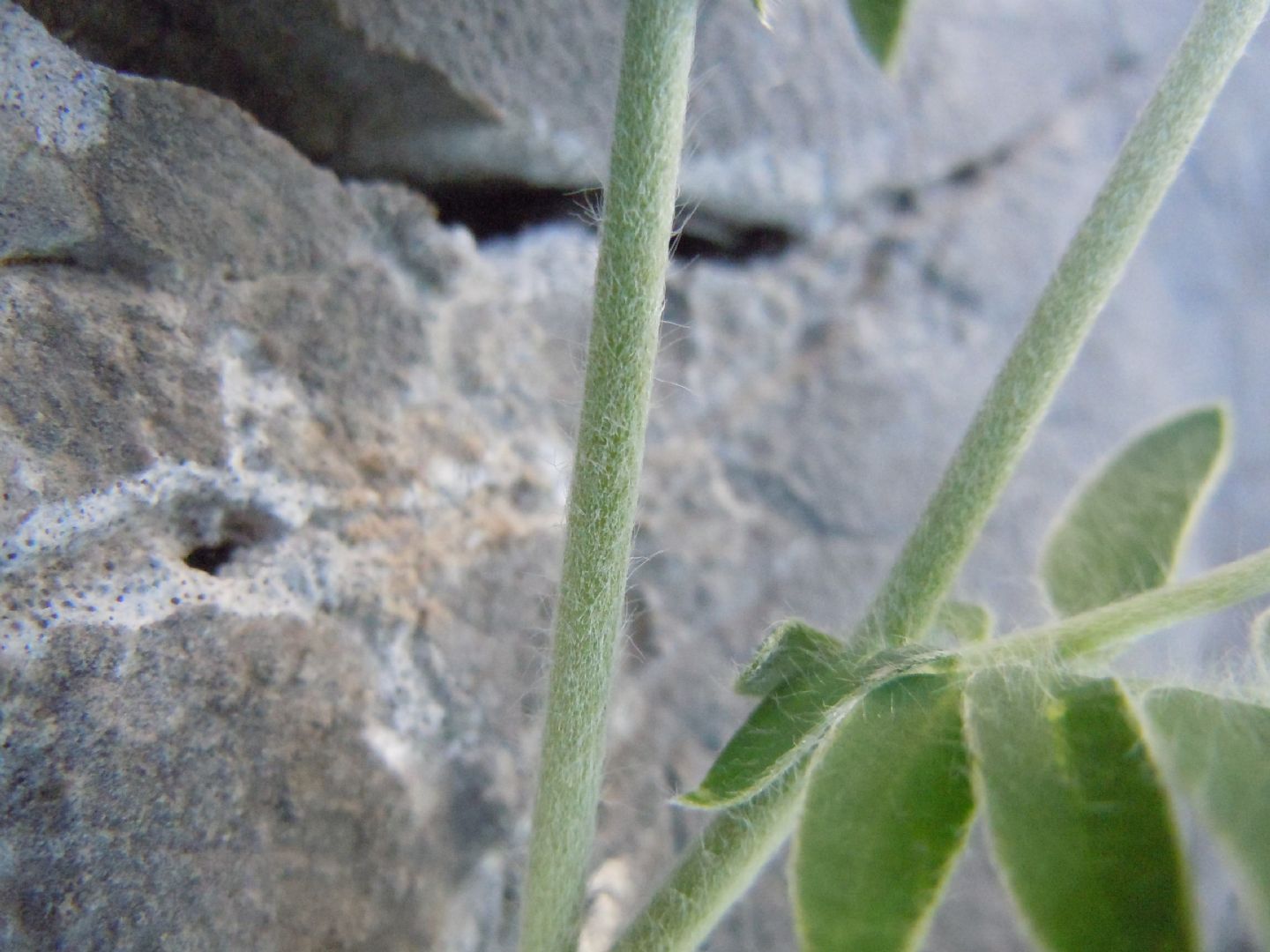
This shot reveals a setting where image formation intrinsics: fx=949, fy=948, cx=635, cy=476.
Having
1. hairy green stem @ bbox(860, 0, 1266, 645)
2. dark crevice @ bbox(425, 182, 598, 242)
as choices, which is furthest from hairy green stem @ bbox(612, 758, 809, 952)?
dark crevice @ bbox(425, 182, 598, 242)

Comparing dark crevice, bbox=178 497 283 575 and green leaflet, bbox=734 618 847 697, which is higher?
green leaflet, bbox=734 618 847 697

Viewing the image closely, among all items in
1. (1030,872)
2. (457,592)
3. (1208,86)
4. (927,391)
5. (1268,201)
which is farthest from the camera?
(1268,201)

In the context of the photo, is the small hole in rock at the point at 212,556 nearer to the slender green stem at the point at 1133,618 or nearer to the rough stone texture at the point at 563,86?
the rough stone texture at the point at 563,86

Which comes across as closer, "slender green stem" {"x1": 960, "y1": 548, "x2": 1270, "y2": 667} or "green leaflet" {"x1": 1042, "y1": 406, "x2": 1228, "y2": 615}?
"slender green stem" {"x1": 960, "y1": 548, "x2": 1270, "y2": 667}

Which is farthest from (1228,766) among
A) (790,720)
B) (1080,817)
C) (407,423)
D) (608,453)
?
(407,423)

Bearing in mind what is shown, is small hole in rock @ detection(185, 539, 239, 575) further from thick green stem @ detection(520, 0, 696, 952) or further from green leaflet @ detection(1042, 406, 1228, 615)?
green leaflet @ detection(1042, 406, 1228, 615)

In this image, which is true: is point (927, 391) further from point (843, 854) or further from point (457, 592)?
point (843, 854)

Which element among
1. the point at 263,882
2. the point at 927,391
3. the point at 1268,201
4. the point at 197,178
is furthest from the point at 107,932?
the point at 1268,201
